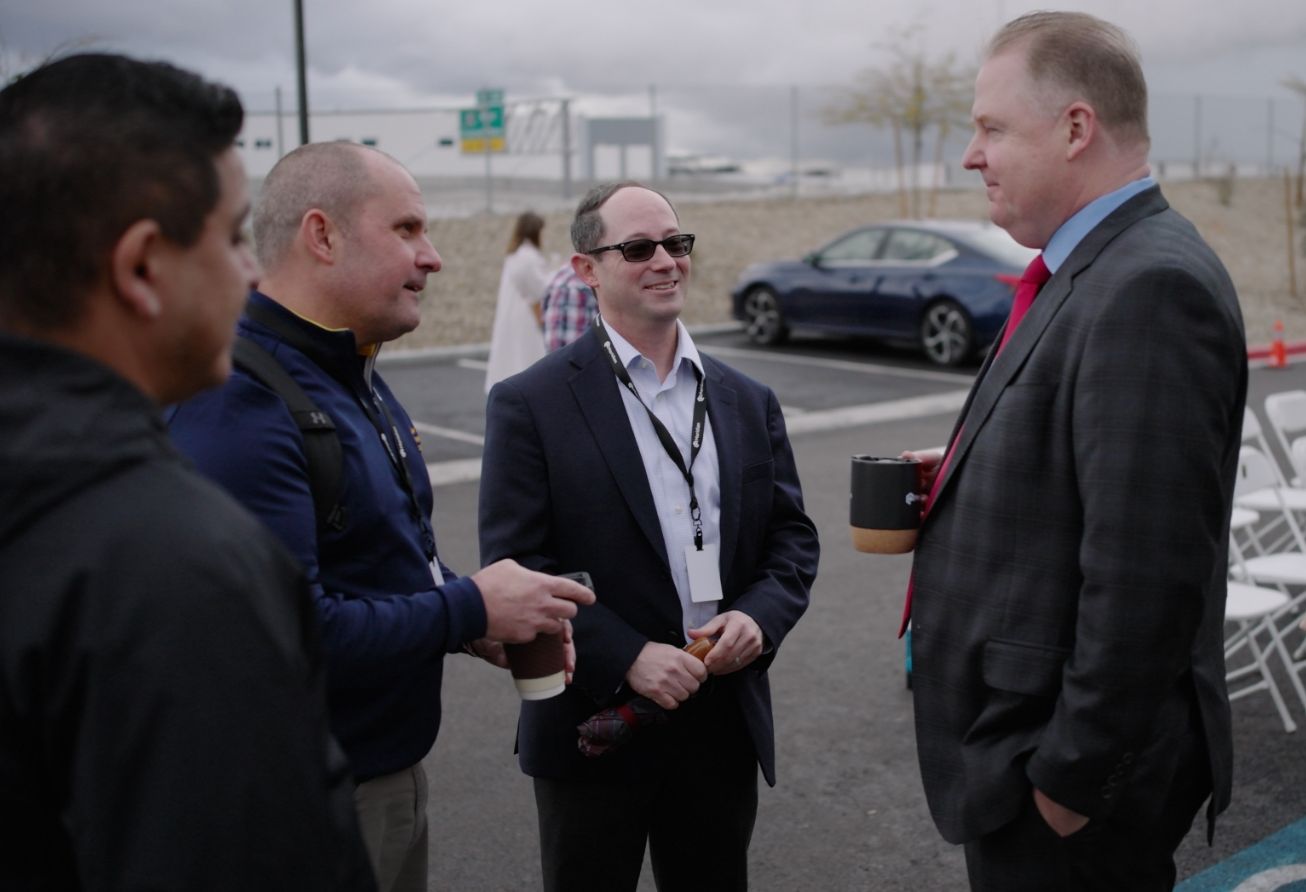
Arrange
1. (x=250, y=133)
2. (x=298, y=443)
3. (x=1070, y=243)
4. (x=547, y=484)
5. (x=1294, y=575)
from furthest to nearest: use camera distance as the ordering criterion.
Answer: (x=250, y=133), (x=1294, y=575), (x=547, y=484), (x=1070, y=243), (x=298, y=443)

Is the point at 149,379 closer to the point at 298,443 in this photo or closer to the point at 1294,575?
the point at 298,443

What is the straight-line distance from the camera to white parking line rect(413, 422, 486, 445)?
10.8 m

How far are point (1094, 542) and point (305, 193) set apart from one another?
1.49 metres

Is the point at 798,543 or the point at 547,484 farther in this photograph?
the point at 798,543

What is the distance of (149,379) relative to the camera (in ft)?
3.79

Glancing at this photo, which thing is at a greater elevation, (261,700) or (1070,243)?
(1070,243)

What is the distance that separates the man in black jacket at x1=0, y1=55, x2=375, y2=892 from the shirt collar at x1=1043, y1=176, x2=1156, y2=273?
1552mm

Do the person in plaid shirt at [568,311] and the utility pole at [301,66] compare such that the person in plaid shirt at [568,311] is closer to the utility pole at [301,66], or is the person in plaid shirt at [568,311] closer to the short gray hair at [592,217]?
the utility pole at [301,66]

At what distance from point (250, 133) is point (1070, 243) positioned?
22.9 metres

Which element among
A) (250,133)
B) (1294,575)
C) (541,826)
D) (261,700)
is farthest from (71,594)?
(250,133)

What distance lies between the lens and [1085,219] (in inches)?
88.1

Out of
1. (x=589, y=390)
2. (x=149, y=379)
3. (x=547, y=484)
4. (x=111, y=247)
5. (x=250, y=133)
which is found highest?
(x=250, y=133)

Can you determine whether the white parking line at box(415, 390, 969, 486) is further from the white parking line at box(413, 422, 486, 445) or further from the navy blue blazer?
the navy blue blazer

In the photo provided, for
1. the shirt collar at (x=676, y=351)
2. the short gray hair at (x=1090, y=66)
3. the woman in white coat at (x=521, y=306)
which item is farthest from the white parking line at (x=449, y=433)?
the short gray hair at (x=1090, y=66)
